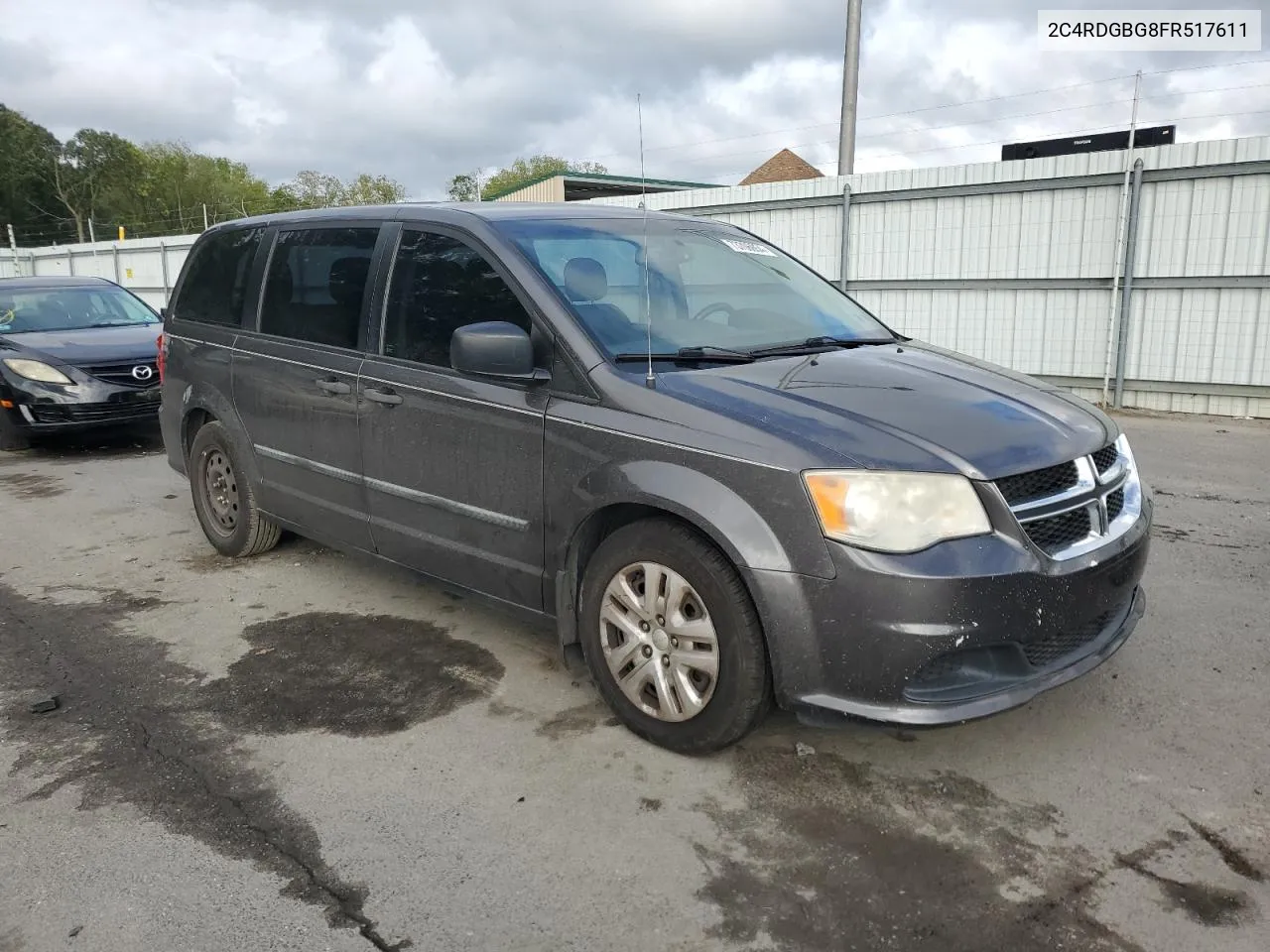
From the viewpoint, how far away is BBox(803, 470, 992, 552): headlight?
2691 millimetres

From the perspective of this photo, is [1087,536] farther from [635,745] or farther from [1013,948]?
[635,745]

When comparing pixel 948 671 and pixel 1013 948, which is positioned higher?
pixel 948 671

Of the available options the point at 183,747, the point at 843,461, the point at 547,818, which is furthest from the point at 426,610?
the point at 843,461

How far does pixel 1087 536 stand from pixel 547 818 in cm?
181

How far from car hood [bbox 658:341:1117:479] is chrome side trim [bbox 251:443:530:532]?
83 centimetres

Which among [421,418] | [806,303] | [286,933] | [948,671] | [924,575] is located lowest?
[286,933]

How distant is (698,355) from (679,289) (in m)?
0.52

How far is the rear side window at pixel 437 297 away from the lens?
12.0 feet

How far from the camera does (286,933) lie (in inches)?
94.0

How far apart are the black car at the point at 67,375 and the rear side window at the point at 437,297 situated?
18.9ft

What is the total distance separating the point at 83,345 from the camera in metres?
8.90

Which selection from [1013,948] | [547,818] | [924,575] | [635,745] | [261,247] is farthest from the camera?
[261,247]

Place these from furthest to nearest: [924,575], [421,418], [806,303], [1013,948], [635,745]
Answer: [806,303] → [421,418] → [635,745] → [924,575] → [1013,948]

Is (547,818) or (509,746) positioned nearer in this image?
(547,818)
